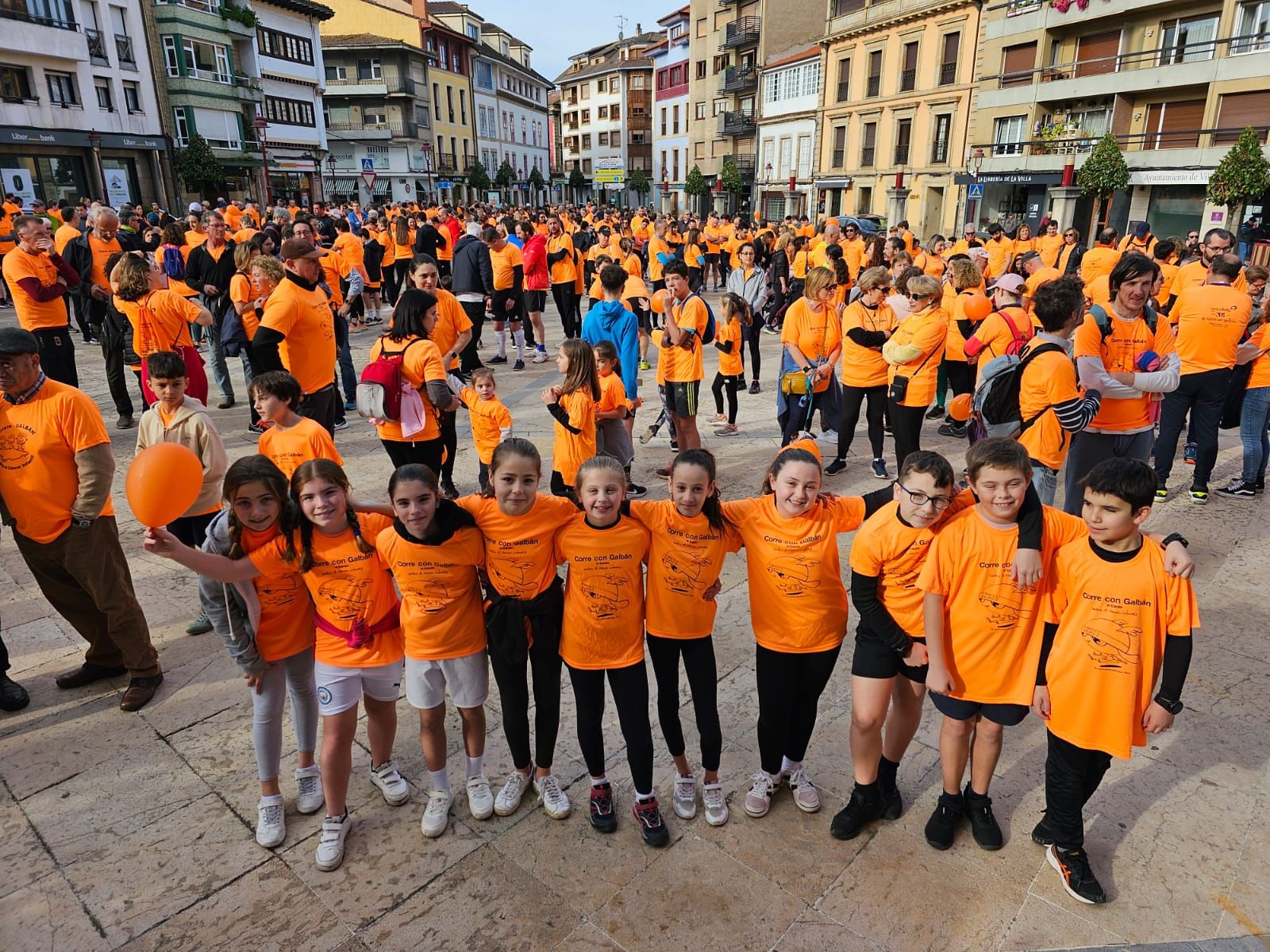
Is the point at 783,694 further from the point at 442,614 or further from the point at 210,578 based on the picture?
the point at 210,578

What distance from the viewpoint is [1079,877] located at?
9.07ft

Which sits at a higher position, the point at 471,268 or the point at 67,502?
the point at 471,268

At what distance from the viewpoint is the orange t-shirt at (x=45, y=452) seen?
12.0ft

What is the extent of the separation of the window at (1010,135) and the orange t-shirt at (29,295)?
30389mm

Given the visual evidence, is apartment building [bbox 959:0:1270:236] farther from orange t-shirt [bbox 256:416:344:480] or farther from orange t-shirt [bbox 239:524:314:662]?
orange t-shirt [bbox 239:524:314:662]

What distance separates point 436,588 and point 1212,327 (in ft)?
20.3

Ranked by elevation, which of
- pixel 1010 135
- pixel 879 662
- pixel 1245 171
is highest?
pixel 1010 135

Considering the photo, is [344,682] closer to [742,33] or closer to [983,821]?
[983,821]

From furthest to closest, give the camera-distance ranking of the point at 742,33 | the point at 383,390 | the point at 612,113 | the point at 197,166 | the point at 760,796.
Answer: the point at 612,113 → the point at 742,33 → the point at 197,166 → the point at 383,390 → the point at 760,796

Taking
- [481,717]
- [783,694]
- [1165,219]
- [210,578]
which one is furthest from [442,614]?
[1165,219]

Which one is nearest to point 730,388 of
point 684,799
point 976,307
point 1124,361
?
point 976,307

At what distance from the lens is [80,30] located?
27.4 meters

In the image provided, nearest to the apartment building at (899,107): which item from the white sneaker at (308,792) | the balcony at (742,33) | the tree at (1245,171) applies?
the balcony at (742,33)

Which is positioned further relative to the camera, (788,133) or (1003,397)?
(788,133)
